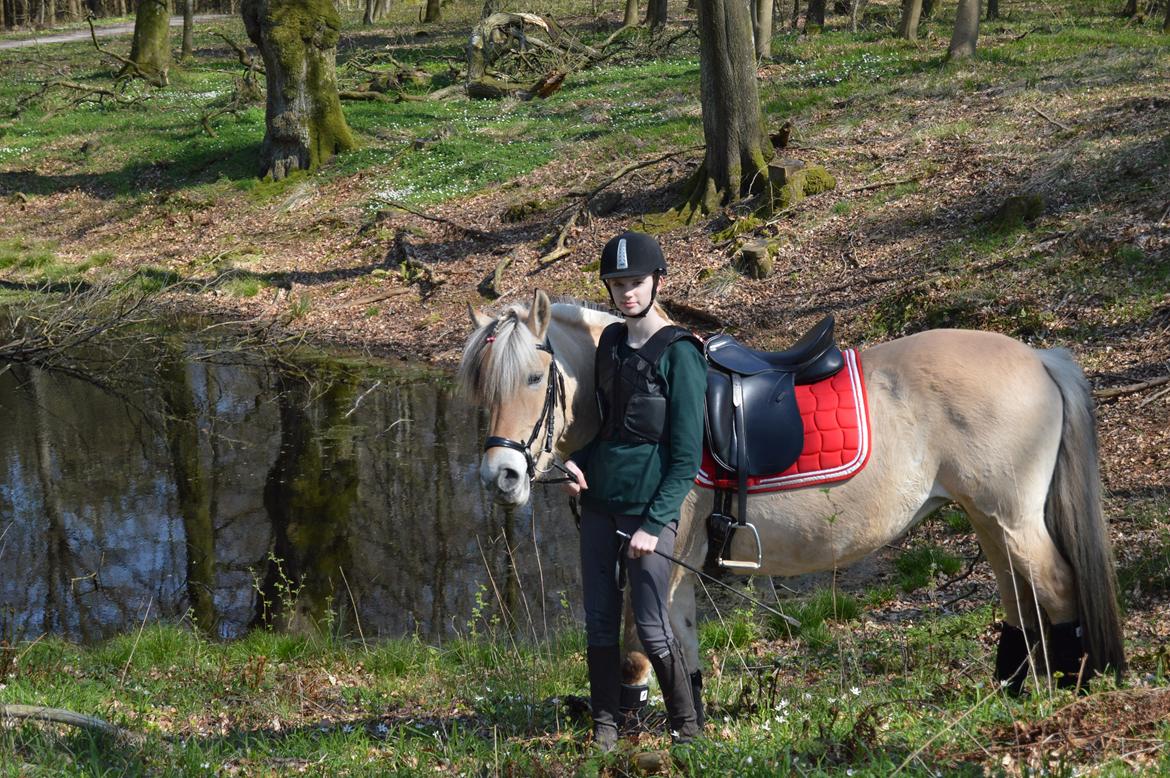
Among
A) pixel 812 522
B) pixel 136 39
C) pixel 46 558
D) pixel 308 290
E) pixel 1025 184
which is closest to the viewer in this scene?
pixel 812 522

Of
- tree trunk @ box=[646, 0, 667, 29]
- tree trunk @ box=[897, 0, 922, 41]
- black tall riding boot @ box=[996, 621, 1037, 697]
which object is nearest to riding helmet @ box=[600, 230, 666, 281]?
black tall riding boot @ box=[996, 621, 1037, 697]

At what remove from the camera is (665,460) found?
167 inches

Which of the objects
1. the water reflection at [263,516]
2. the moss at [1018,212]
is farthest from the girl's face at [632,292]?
the moss at [1018,212]

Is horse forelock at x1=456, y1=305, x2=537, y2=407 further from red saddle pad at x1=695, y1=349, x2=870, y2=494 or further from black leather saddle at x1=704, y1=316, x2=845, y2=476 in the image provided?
red saddle pad at x1=695, y1=349, x2=870, y2=494

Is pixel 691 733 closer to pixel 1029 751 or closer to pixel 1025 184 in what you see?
pixel 1029 751

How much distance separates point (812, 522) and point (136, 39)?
30.3 meters

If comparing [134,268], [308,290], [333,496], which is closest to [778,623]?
[333,496]

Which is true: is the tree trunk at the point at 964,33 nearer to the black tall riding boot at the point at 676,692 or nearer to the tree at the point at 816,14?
the tree at the point at 816,14

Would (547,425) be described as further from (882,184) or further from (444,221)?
(444,221)

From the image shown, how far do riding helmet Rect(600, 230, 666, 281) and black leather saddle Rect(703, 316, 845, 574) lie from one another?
2.04 feet

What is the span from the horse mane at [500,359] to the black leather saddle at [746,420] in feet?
2.31

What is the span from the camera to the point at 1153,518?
6.98 m

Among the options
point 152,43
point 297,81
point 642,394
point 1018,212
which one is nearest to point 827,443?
point 642,394

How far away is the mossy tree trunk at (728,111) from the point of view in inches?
594
